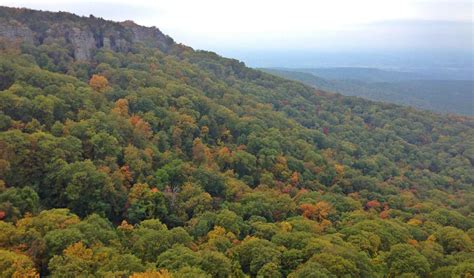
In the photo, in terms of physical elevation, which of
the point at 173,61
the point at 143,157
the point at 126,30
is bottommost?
the point at 143,157

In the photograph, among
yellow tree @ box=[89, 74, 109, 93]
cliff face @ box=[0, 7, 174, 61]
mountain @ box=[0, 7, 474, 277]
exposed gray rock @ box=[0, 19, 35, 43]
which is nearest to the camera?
mountain @ box=[0, 7, 474, 277]

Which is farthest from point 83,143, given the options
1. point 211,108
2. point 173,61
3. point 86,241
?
point 173,61

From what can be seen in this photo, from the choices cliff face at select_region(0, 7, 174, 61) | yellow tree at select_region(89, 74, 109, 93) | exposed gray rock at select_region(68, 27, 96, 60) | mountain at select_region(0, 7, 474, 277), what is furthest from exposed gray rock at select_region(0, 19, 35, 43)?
yellow tree at select_region(89, 74, 109, 93)

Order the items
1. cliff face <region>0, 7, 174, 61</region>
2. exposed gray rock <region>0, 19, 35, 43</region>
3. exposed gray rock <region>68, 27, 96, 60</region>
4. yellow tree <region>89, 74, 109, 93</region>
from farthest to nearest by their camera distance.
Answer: exposed gray rock <region>68, 27, 96, 60</region> → cliff face <region>0, 7, 174, 61</region> → exposed gray rock <region>0, 19, 35, 43</region> → yellow tree <region>89, 74, 109, 93</region>

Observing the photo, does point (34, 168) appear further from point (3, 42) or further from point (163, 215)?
point (3, 42)

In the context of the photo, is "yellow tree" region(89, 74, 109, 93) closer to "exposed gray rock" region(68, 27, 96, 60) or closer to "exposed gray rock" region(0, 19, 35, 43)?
"exposed gray rock" region(68, 27, 96, 60)

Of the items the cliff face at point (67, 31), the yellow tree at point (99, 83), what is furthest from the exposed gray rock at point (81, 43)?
the yellow tree at point (99, 83)
